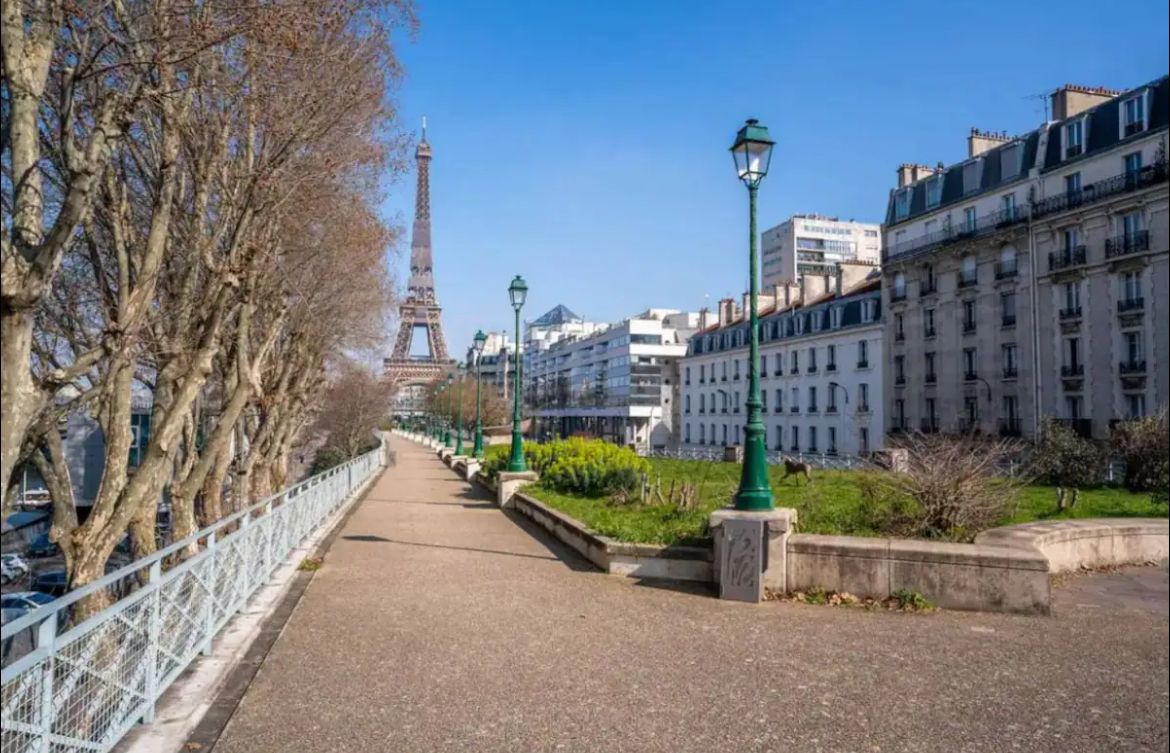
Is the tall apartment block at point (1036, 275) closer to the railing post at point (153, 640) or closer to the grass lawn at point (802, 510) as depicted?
the grass lawn at point (802, 510)

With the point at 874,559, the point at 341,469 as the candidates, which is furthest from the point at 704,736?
the point at 341,469

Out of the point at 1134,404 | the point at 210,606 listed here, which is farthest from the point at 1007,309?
the point at 210,606

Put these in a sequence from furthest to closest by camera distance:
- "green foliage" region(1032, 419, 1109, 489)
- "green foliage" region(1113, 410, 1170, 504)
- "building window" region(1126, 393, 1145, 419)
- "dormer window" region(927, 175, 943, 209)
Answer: "dormer window" region(927, 175, 943, 209) → "building window" region(1126, 393, 1145, 419) → "green foliage" region(1032, 419, 1109, 489) → "green foliage" region(1113, 410, 1170, 504)

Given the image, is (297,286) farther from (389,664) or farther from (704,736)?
(704,736)

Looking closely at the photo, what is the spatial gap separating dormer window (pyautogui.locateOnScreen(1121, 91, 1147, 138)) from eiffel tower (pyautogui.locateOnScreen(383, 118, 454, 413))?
70785 millimetres

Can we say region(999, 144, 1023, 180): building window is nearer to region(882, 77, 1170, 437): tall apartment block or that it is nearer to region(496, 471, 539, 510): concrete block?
region(882, 77, 1170, 437): tall apartment block

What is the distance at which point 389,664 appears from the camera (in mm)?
6539

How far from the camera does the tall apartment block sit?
113ft

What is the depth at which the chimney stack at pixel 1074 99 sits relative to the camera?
1565 inches

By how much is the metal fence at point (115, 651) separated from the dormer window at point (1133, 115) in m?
38.6

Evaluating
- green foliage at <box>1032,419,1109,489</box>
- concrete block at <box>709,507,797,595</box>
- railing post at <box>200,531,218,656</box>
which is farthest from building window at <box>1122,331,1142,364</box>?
railing post at <box>200,531,218,656</box>

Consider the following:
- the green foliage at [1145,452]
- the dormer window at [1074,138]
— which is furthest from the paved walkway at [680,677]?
the dormer window at [1074,138]

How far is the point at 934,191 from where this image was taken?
47812mm

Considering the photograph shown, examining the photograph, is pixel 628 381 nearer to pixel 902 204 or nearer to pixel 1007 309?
pixel 902 204
